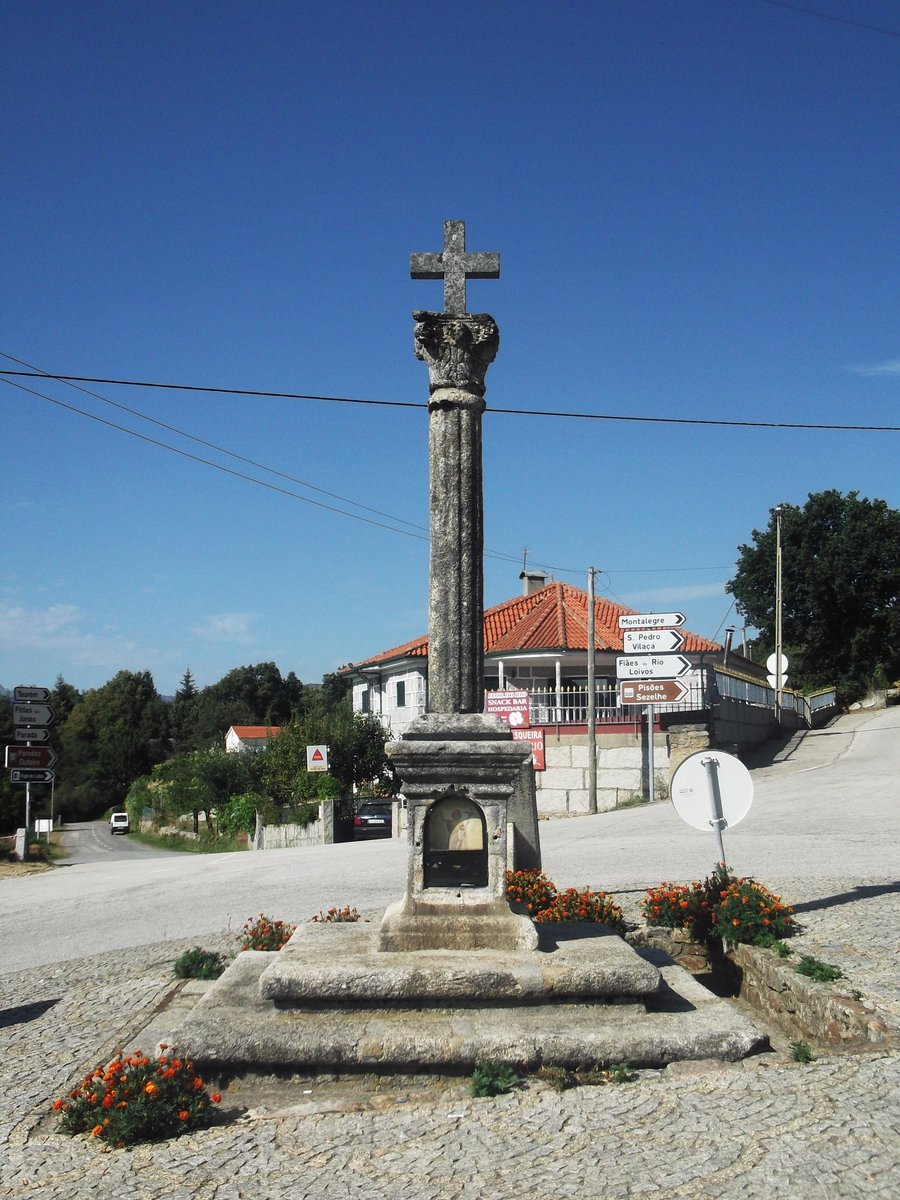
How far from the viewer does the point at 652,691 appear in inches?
733

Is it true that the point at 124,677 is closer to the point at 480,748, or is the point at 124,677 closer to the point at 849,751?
the point at 849,751

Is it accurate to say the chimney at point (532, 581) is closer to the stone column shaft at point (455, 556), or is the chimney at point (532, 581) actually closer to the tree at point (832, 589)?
the tree at point (832, 589)

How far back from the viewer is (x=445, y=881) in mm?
6094

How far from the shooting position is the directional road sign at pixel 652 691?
18.2 metres

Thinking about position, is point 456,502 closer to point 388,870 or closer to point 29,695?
point 388,870

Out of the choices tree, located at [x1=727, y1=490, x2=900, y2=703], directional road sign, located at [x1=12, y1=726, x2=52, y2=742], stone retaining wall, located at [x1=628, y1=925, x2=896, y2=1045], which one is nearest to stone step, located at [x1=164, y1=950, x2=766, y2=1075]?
stone retaining wall, located at [x1=628, y1=925, x2=896, y2=1045]

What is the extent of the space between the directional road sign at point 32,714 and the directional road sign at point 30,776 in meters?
0.95

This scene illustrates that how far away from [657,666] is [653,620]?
31.8 inches

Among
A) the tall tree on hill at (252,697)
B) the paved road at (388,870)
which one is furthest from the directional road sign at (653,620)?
the tall tree on hill at (252,697)

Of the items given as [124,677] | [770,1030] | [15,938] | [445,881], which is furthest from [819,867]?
[124,677]

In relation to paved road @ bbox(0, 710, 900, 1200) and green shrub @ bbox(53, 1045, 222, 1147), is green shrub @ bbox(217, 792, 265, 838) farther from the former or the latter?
green shrub @ bbox(53, 1045, 222, 1147)

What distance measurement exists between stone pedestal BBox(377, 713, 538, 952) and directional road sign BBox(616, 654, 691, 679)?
11747 mm

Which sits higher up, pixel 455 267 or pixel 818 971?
pixel 455 267

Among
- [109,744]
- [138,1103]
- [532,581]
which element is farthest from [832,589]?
[109,744]
